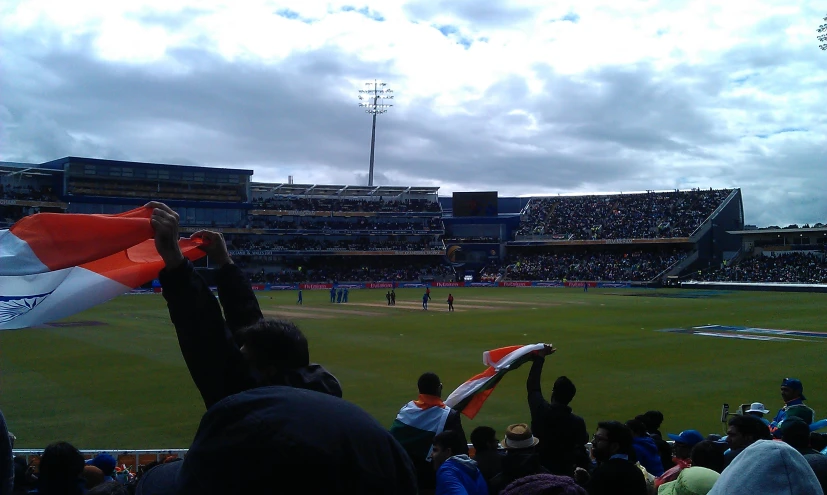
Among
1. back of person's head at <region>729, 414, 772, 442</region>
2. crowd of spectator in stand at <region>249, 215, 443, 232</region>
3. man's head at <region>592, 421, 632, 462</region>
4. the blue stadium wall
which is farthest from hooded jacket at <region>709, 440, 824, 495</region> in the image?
crowd of spectator in stand at <region>249, 215, 443, 232</region>

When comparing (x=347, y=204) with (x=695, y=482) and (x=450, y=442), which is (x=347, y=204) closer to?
(x=450, y=442)

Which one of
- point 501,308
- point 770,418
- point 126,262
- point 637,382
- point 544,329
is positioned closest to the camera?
point 126,262

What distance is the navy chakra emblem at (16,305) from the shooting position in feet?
13.9

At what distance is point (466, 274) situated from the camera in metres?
86.4

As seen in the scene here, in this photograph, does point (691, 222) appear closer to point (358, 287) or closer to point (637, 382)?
point (358, 287)

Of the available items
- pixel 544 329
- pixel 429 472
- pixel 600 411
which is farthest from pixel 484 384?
pixel 544 329

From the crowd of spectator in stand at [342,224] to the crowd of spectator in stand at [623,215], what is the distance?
1394 centimetres

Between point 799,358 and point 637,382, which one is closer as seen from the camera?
point 637,382

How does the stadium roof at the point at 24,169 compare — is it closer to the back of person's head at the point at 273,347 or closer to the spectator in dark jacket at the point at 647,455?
the spectator in dark jacket at the point at 647,455

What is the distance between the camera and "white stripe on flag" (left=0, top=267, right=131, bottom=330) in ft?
13.9

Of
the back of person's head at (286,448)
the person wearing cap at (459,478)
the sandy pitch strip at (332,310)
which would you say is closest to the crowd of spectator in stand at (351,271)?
the sandy pitch strip at (332,310)

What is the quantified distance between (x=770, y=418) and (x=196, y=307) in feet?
44.8

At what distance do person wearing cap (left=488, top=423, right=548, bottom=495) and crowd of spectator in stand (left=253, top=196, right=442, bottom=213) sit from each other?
260ft

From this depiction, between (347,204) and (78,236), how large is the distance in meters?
83.5
